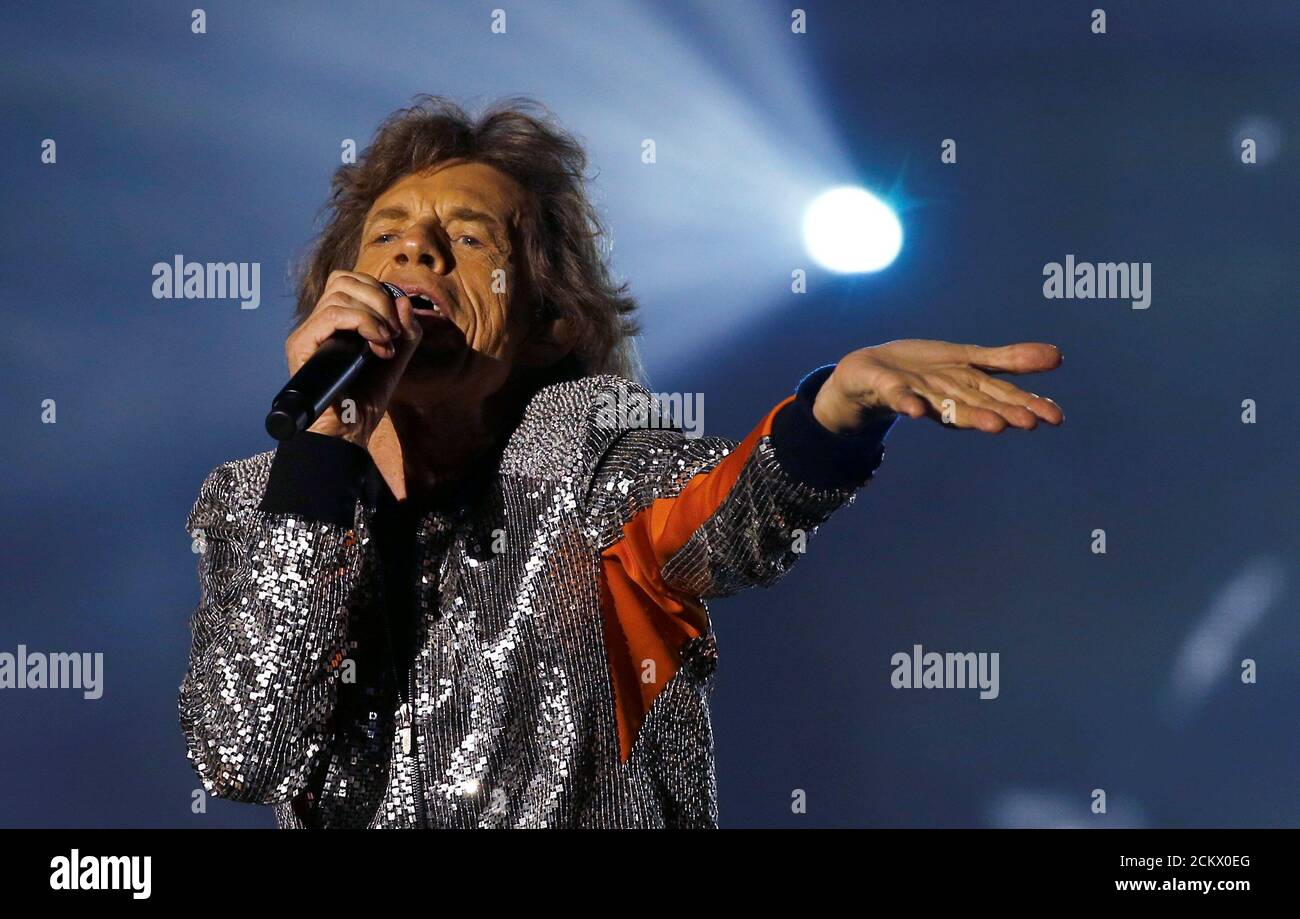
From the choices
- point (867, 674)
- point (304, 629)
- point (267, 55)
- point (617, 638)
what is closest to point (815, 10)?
point (267, 55)

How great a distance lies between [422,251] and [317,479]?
344 mm

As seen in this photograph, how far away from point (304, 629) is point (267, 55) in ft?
3.79

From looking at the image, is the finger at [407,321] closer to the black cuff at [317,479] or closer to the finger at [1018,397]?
the black cuff at [317,479]

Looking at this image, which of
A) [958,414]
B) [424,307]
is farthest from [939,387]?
[424,307]

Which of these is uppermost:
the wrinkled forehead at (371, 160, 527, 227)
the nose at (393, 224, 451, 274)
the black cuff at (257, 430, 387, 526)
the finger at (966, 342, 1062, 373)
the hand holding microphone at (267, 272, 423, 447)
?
the wrinkled forehead at (371, 160, 527, 227)

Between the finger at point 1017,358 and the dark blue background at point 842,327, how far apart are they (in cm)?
102

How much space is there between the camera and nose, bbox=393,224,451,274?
63.4 inches

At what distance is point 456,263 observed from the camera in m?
1.64

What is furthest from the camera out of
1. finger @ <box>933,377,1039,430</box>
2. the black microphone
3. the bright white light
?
the bright white light

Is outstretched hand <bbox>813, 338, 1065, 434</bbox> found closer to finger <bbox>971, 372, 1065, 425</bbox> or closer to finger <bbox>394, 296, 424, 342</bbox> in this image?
finger <bbox>971, 372, 1065, 425</bbox>

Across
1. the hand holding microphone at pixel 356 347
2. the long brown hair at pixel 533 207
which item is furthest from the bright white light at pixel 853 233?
the hand holding microphone at pixel 356 347

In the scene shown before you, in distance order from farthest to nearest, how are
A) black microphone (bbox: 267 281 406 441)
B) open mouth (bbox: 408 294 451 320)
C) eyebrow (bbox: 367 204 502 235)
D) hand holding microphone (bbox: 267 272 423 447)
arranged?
1. eyebrow (bbox: 367 204 502 235)
2. open mouth (bbox: 408 294 451 320)
3. hand holding microphone (bbox: 267 272 423 447)
4. black microphone (bbox: 267 281 406 441)

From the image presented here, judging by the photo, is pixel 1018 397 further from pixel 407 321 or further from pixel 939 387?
pixel 407 321

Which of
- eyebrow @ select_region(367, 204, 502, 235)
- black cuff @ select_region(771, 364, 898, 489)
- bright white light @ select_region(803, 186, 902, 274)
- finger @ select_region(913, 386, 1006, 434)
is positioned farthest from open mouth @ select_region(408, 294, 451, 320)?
bright white light @ select_region(803, 186, 902, 274)
